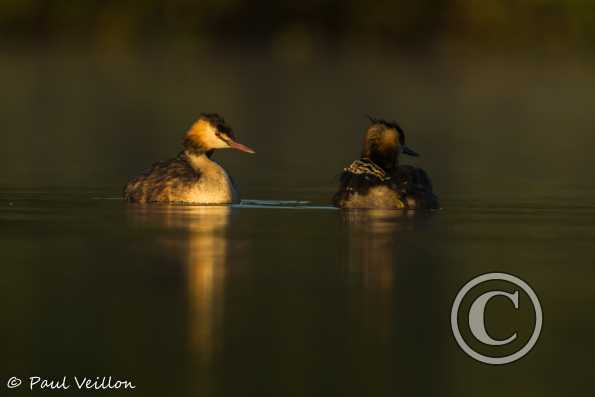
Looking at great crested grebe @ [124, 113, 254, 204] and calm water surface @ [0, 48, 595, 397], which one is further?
great crested grebe @ [124, 113, 254, 204]

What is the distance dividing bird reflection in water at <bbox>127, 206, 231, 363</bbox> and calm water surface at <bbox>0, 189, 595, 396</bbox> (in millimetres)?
22

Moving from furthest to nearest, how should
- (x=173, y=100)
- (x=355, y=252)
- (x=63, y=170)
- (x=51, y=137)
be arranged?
(x=173, y=100), (x=51, y=137), (x=63, y=170), (x=355, y=252)

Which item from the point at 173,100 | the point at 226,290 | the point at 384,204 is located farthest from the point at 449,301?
the point at 173,100

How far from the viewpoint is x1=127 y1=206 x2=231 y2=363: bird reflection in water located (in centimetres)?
1192

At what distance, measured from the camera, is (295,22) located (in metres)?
83.4

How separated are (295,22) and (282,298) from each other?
7086cm

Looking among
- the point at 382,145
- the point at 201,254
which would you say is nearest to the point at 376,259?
the point at 201,254

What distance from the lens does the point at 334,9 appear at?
82.0 meters

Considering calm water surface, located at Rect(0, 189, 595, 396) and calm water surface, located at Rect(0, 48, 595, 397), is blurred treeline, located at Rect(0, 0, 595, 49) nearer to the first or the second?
calm water surface, located at Rect(0, 48, 595, 397)

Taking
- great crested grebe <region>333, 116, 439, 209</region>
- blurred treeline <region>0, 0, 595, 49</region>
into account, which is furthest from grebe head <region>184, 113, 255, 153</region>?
blurred treeline <region>0, 0, 595, 49</region>

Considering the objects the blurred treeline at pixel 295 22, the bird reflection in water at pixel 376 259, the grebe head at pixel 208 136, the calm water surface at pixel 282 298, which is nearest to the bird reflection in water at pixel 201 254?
the calm water surface at pixel 282 298

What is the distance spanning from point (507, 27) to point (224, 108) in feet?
129

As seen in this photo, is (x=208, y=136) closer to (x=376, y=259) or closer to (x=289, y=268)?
(x=376, y=259)

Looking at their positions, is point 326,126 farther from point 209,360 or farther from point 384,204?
point 209,360
